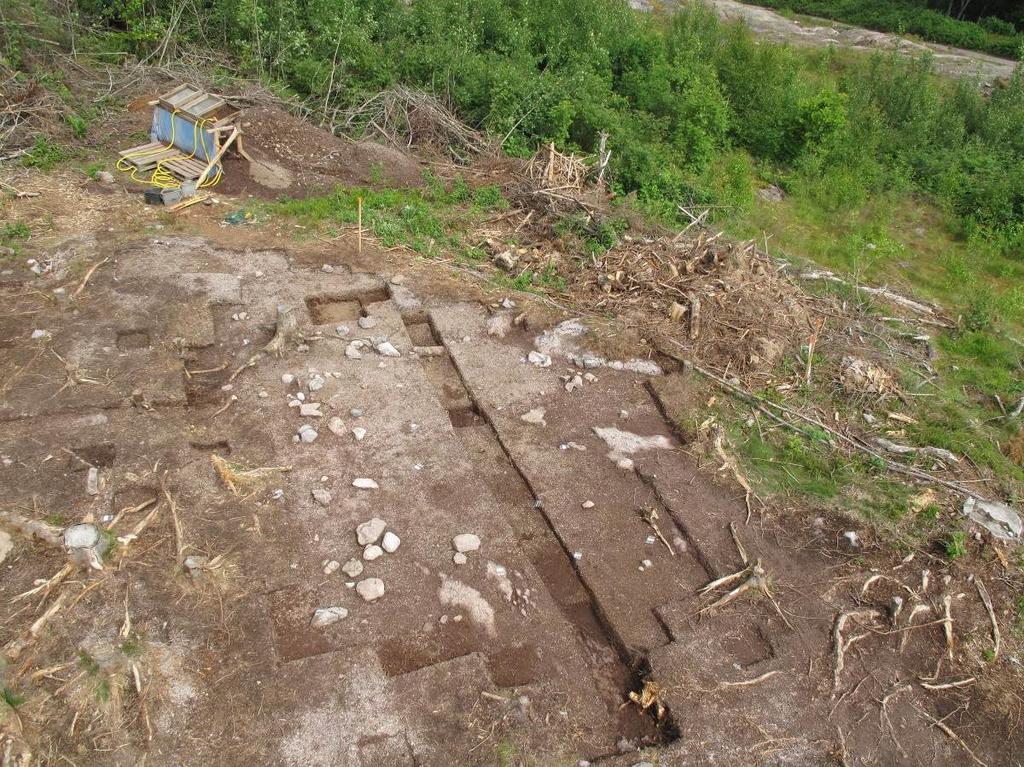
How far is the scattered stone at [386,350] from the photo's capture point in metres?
6.95

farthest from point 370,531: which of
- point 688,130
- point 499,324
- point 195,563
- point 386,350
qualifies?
point 688,130

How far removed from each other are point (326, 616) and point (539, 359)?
130 inches

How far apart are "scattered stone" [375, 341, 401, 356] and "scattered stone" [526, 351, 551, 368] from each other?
4.11 ft

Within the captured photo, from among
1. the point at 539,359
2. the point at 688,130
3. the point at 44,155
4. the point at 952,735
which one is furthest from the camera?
the point at 688,130

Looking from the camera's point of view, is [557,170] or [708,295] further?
[557,170]

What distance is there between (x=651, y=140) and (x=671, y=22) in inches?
229

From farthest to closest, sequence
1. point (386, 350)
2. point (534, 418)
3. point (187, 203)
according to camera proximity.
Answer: point (187, 203), point (386, 350), point (534, 418)

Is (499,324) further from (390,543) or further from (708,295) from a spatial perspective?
(390,543)

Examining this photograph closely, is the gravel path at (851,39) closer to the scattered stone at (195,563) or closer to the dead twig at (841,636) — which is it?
the dead twig at (841,636)

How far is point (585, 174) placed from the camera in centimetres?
991

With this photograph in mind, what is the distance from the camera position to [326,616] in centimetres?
471

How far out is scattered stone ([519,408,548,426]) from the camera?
6477mm

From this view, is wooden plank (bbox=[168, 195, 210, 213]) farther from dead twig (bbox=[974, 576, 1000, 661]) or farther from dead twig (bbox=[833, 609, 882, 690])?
dead twig (bbox=[974, 576, 1000, 661])

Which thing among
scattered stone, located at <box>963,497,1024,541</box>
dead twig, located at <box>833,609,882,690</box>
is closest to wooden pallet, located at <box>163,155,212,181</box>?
dead twig, located at <box>833,609,882,690</box>
